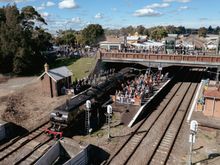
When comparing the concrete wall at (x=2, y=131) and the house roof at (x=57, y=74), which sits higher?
the house roof at (x=57, y=74)

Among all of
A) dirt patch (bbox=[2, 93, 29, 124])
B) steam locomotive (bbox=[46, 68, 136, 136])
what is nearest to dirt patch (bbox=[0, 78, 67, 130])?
dirt patch (bbox=[2, 93, 29, 124])

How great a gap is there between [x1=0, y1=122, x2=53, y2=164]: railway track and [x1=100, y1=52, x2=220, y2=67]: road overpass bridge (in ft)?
61.5

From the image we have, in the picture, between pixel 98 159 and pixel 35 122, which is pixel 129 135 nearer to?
pixel 98 159

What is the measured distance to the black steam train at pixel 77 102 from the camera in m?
18.1

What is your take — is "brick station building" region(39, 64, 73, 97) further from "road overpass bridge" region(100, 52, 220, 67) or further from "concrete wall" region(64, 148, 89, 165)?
"concrete wall" region(64, 148, 89, 165)

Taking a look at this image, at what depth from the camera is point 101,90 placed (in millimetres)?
25156

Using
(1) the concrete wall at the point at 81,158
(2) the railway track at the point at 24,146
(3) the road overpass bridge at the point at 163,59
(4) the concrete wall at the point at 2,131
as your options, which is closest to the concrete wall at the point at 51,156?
(2) the railway track at the point at 24,146

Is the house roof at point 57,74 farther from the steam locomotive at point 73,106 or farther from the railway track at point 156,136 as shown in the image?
the railway track at point 156,136

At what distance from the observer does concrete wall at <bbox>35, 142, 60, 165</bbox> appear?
45.9 feet

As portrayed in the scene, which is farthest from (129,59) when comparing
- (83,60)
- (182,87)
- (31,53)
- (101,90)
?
(31,53)

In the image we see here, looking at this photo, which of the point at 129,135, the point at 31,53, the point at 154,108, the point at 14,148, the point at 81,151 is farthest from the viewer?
the point at 31,53

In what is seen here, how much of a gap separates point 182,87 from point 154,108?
1102 cm

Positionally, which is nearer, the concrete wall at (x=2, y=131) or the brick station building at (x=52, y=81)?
the concrete wall at (x=2, y=131)

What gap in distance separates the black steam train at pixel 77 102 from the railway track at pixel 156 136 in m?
4.81
